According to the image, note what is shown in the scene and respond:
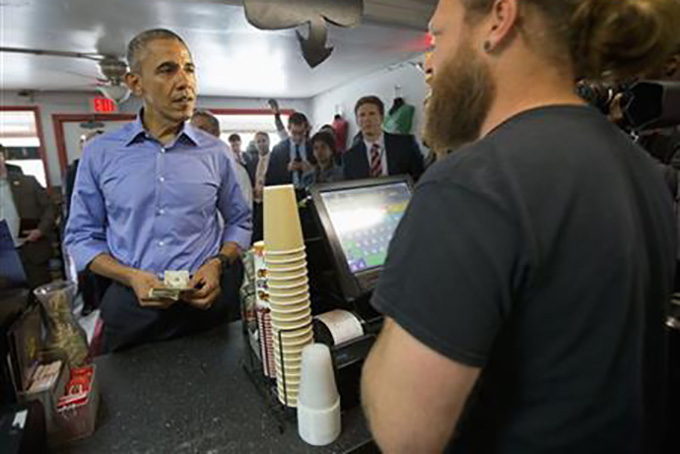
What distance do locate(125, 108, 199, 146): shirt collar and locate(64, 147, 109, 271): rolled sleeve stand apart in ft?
0.42

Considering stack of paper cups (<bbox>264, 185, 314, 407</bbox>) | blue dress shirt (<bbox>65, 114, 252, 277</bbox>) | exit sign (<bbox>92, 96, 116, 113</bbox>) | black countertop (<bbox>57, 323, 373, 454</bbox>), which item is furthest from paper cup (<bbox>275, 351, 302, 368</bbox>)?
exit sign (<bbox>92, 96, 116, 113</bbox>)

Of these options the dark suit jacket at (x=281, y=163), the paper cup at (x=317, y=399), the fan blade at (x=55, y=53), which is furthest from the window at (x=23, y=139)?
the paper cup at (x=317, y=399)

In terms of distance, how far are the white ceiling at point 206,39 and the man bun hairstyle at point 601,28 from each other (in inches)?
64.3

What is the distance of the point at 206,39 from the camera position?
3562 mm

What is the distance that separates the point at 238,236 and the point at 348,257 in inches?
25.6

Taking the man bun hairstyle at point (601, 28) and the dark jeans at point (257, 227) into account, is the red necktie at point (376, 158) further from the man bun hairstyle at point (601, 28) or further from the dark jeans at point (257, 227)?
the man bun hairstyle at point (601, 28)

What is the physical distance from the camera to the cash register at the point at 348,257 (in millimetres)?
821

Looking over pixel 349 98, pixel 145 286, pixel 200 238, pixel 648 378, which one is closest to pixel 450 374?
pixel 648 378

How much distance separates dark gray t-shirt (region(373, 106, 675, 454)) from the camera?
1.43ft

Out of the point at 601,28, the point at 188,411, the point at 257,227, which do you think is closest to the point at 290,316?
the point at 188,411

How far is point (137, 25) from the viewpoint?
3.13m

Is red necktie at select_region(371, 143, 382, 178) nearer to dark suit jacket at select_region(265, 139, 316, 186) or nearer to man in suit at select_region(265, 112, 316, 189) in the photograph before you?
man in suit at select_region(265, 112, 316, 189)

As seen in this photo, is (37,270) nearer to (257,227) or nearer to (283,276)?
(257,227)

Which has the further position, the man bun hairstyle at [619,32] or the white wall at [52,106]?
the white wall at [52,106]
